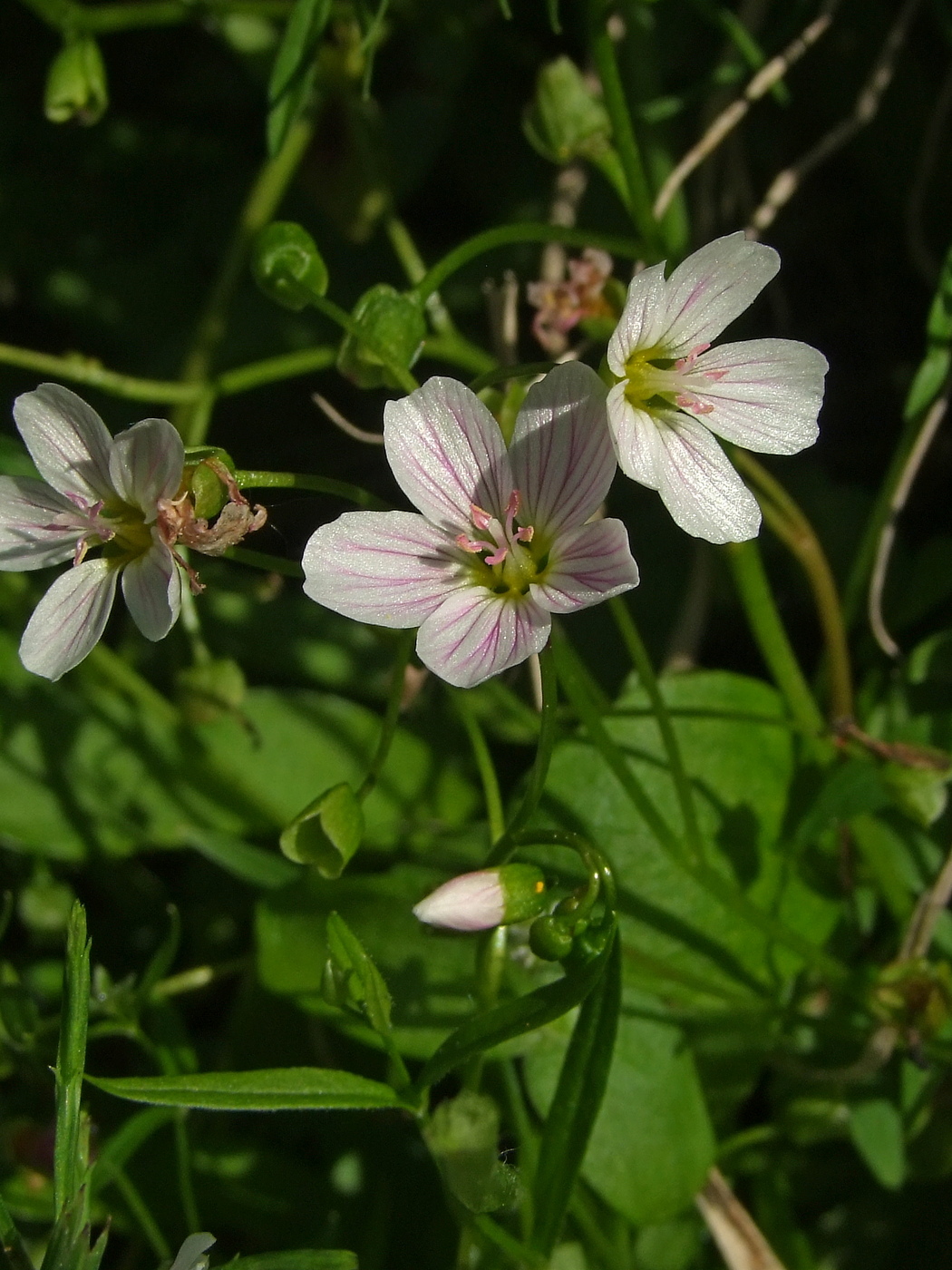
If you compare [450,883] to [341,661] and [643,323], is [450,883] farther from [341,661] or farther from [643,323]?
[341,661]

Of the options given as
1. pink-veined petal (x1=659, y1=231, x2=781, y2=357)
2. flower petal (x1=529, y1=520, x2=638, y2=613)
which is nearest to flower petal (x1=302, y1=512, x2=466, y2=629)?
flower petal (x1=529, y1=520, x2=638, y2=613)

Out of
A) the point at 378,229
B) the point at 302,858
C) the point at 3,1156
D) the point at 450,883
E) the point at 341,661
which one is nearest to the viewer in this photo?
the point at 450,883

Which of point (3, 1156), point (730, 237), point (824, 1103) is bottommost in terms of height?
point (3, 1156)

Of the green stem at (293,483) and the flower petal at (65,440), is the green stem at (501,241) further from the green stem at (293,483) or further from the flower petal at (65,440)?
the flower petal at (65,440)

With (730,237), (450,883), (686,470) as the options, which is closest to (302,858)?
(450,883)

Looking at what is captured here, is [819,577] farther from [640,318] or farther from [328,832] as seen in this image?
[328,832]

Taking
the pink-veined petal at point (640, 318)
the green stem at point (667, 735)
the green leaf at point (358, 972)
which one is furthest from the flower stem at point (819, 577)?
the green leaf at point (358, 972)

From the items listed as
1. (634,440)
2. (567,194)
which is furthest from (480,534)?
(567,194)

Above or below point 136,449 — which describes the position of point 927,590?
below
